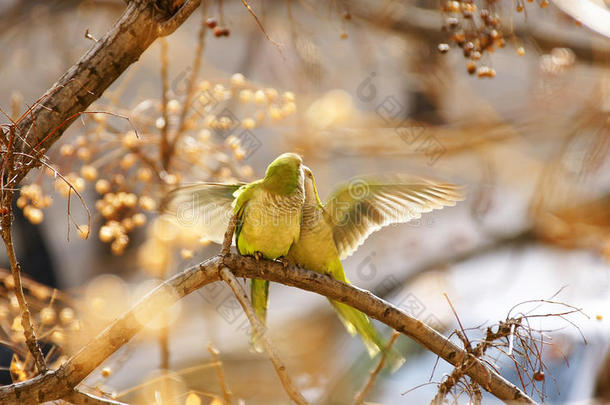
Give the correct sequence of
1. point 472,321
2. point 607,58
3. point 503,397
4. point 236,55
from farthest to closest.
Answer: point 236,55, point 472,321, point 607,58, point 503,397

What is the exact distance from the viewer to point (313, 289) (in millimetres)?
1547

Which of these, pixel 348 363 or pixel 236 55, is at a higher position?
pixel 236 55

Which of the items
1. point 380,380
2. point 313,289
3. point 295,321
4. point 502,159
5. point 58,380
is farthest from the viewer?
point 502,159

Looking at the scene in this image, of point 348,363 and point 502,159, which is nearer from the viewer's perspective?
point 348,363

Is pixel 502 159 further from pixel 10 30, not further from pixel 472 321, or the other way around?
pixel 10 30

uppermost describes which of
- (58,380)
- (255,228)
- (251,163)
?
(251,163)

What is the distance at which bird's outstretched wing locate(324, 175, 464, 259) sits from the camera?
1.62 meters

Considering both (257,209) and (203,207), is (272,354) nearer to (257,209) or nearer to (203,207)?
(257,209)

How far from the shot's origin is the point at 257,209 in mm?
1714

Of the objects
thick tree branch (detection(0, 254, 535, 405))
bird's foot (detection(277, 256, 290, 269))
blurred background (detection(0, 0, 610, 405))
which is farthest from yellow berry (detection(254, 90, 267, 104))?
thick tree branch (detection(0, 254, 535, 405))

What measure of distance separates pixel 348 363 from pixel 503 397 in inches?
96.1

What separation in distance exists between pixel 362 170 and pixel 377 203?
268cm

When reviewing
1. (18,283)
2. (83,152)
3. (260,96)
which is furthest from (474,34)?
(18,283)

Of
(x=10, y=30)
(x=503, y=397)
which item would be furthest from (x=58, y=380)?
(x=10, y=30)
